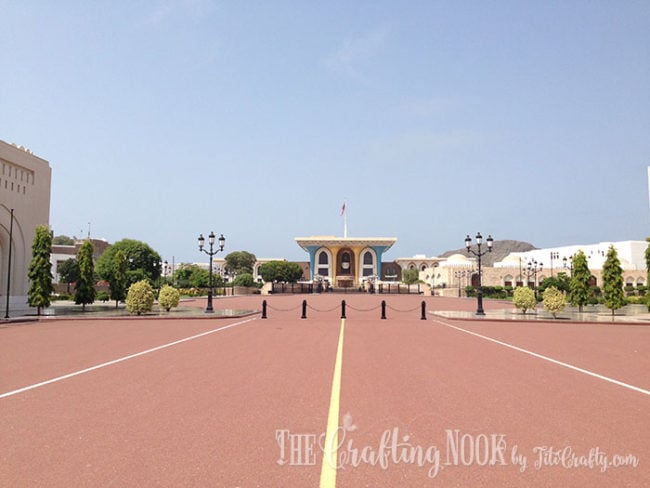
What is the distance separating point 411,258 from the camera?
152 metres

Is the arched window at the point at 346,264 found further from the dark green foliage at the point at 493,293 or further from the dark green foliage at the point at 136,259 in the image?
the dark green foliage at the point at 136,259

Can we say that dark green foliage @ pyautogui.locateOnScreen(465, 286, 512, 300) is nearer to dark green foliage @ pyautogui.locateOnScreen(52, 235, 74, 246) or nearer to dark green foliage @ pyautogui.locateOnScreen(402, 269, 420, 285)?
dark green foliage @ pyautogui.locateOnScreen(402, 269, 420, 285)

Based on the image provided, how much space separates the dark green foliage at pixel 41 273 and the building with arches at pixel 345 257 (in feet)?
281

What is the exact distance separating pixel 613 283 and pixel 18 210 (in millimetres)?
33489

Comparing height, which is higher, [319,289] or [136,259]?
[136,259]

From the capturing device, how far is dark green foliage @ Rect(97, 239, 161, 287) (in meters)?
66.4

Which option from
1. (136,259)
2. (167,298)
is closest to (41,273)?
(167,298)

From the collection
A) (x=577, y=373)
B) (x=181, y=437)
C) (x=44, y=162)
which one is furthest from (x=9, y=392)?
(x=44, y=162)

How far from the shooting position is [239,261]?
13975 cm

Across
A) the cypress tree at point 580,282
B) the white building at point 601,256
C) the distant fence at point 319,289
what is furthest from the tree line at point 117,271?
the white building at point 601,256

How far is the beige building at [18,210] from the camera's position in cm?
2920

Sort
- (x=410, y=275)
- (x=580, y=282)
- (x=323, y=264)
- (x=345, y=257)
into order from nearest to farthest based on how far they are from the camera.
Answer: (x=580, y=282), (x=323, y=264), (x=345, y=257), (x=410, y=275)

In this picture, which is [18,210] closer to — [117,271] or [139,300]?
[117,271]

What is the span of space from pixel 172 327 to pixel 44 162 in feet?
63.5
